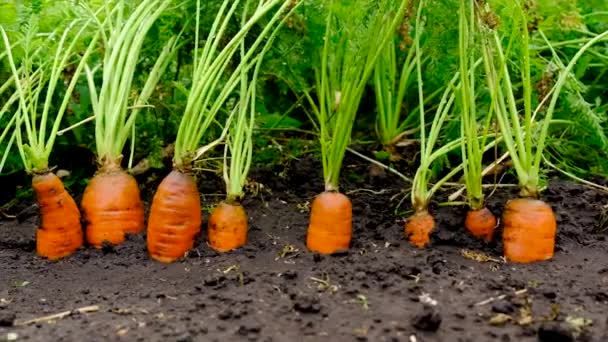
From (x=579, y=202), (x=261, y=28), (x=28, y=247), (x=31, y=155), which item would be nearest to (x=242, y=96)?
(x=261, y=28)

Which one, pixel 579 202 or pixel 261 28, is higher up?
pixel 261 28

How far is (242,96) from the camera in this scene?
97.4 inches

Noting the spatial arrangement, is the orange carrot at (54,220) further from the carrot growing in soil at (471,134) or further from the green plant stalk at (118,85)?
the carrot growing in soil at (471,134)

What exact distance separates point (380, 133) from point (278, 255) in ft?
3.39

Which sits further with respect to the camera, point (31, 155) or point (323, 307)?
point (31, 155)

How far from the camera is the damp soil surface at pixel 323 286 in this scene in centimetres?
180

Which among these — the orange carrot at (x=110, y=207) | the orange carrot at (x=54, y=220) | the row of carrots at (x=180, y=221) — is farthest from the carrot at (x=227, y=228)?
the orange carrot at (x=54, y=220)

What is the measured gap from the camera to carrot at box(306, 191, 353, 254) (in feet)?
7.59

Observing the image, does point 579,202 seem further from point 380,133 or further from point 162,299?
point 162,299

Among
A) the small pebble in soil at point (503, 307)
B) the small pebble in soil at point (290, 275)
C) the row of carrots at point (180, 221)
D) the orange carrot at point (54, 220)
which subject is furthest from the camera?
the orange carrot at point (54, 220)

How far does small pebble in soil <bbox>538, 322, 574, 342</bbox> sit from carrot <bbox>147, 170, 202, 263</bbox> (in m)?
1.05

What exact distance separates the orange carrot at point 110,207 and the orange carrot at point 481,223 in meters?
1.00

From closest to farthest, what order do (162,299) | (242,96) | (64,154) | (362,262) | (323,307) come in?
(323,307) < (162,299) < (362,262) < (242,96) < (64,154)

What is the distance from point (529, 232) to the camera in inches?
89.1
